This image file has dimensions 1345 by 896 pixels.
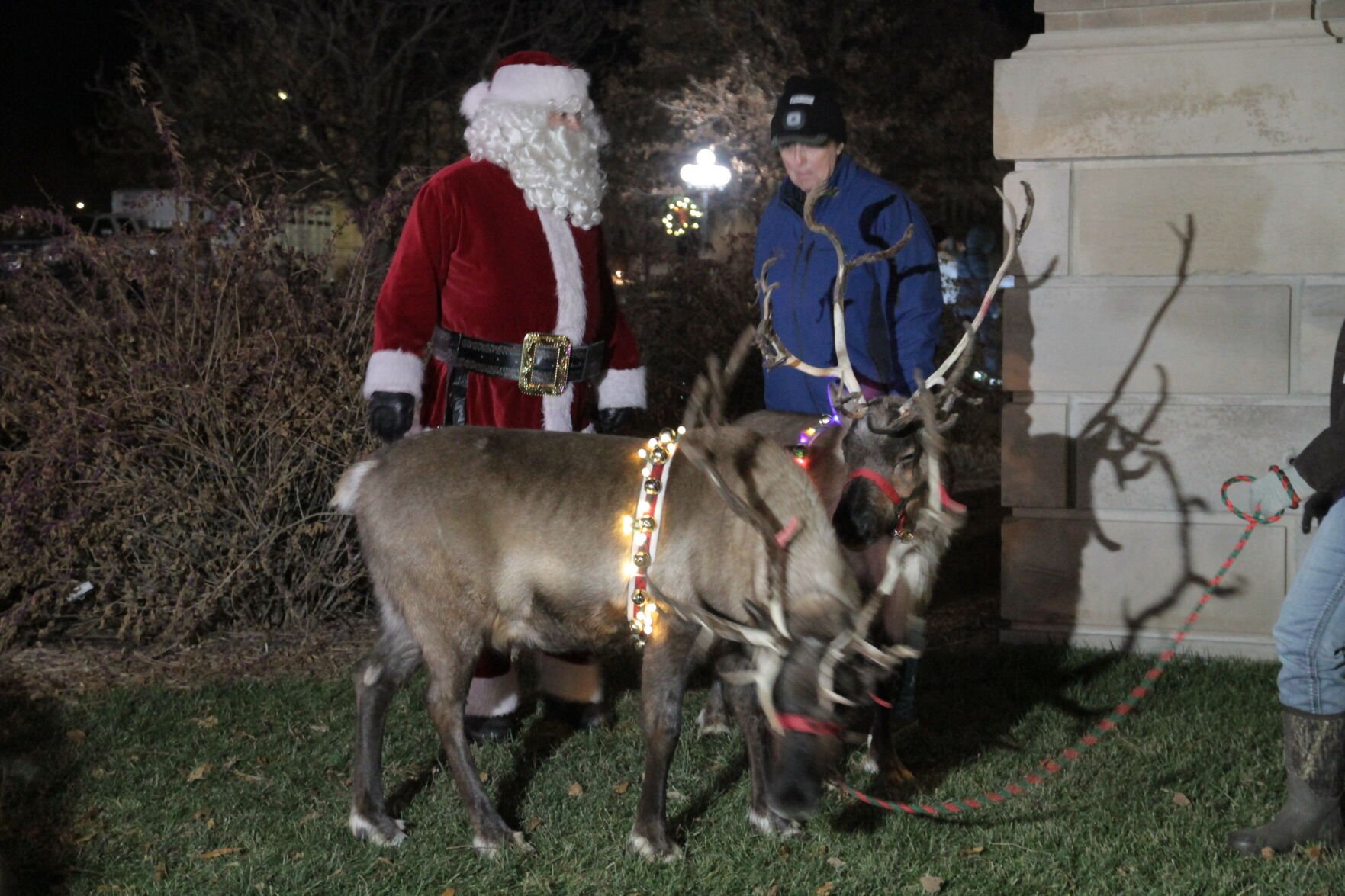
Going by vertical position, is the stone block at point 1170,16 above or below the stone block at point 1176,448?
Result: above

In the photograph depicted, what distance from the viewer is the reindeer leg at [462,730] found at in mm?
4332

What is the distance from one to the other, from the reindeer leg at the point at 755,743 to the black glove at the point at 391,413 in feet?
4.70

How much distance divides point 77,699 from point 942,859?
391 centimetres

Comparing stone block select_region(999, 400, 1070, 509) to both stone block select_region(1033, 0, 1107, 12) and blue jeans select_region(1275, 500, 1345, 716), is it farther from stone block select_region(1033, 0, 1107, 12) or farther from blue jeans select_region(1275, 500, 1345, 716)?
blue jeans select_region(1275, 500, 1345, 716)

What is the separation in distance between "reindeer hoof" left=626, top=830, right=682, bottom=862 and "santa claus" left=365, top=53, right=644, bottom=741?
1.31 metres

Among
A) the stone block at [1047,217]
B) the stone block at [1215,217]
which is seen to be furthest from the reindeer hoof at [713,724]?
the stone block at [1215,217]

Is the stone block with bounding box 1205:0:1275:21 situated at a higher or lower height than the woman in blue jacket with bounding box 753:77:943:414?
higher

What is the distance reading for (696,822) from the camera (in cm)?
461

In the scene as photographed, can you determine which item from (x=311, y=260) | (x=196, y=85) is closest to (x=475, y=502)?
(x=311, y=260)

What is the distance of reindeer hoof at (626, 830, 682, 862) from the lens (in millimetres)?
4289

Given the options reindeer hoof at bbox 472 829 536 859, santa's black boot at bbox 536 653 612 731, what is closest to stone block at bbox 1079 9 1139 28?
santa's black boot at bbox 536 653 612 731

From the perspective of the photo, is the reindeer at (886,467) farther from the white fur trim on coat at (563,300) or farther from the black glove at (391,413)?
the black glove at (391,413)

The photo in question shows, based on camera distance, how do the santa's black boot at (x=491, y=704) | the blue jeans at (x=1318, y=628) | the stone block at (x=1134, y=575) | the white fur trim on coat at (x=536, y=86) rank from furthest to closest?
the stone block at (x=1134, y=575), the santa's black boot at (x=491, y=704), the white fur trim on coat at (x=536, y=86), the blue jeans at (x=1318, y=628)

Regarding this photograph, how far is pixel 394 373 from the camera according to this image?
489cm
